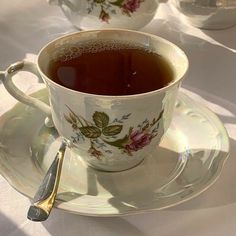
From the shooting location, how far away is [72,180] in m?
0.46

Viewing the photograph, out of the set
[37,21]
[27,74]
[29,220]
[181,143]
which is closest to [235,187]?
[181,143]

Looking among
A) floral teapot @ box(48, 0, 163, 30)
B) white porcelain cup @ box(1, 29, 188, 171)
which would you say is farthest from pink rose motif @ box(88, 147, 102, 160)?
floral teapot @ box(48, 0, 163, 30)

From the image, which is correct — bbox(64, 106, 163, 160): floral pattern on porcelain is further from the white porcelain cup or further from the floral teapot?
the floral teapot

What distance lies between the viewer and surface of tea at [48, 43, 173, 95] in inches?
19.0

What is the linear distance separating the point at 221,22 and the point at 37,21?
29cm

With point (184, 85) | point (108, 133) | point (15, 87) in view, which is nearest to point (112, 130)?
point (108, 133)

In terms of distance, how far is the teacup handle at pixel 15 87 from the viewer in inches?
19.6

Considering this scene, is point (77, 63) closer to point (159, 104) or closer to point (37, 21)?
point (159, 104)

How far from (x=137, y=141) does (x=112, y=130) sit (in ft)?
0.09

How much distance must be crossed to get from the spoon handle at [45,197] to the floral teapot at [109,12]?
0.31 meters

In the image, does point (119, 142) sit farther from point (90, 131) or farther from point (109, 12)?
point (109, 12)

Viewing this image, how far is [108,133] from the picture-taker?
449mm

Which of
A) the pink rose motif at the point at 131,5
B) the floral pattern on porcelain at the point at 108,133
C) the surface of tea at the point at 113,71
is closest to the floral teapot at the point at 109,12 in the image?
the pink rose motif at the point at 131,5

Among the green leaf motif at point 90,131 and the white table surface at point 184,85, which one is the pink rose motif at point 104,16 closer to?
the white table surface at point 184,85
